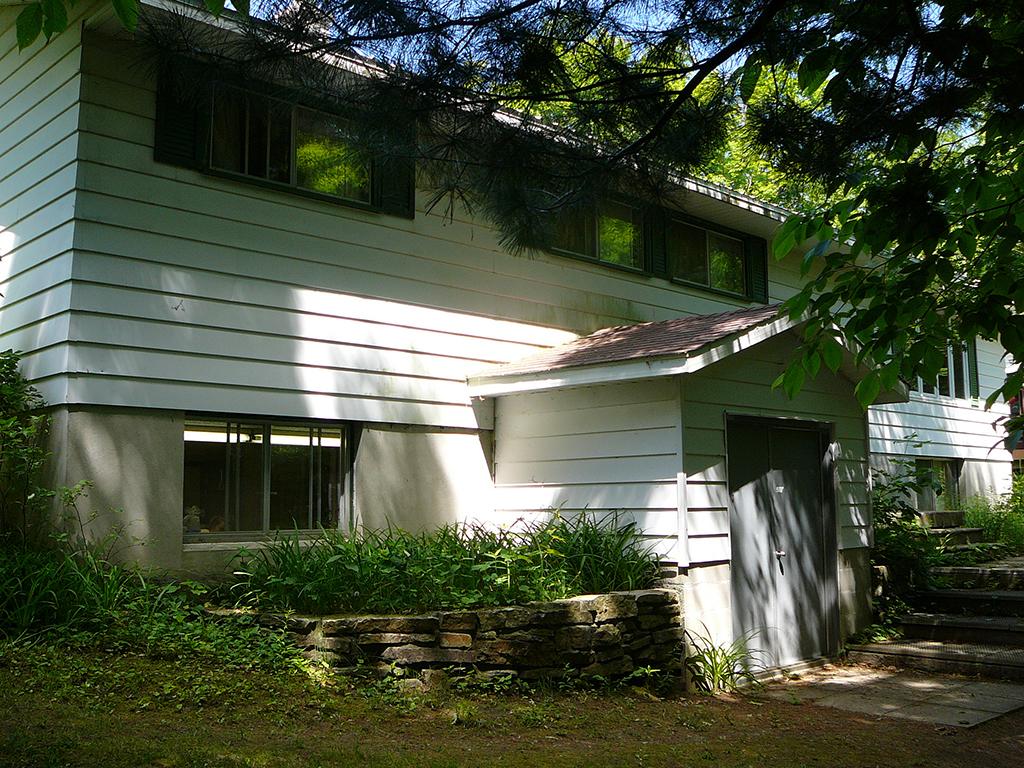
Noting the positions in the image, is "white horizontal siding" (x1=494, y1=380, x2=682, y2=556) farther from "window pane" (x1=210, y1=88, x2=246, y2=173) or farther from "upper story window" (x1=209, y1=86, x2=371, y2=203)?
"window pane" (x1=210, y1=88, x2=246, y2=173)

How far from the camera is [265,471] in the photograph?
27.7ft

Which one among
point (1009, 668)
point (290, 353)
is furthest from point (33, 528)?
point (1009, 668)

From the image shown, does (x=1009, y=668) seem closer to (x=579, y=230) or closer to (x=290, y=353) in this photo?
(x=579, y=230)

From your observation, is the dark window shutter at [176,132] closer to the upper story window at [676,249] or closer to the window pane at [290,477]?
the window pane at [290,477]

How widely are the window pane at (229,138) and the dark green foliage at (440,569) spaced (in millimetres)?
3481

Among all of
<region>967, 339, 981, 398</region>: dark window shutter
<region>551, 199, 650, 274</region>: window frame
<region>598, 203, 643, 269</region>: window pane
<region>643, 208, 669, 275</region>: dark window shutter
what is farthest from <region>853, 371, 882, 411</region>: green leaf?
<region>967, 339, 981, 398</region>: dark window shutter

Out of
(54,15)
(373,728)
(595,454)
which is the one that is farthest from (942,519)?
(54,15)

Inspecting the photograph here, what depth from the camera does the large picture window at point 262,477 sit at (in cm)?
805

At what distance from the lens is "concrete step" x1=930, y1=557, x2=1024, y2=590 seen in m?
11.4

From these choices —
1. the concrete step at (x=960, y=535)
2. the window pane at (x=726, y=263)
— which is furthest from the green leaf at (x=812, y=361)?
the concrete step at (x=960, y=535)

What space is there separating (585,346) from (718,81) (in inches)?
171

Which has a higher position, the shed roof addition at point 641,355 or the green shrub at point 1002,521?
the shed roof addition at point 641,355

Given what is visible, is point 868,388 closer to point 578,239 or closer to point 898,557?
point 578,239

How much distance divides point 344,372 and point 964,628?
24.3 ft
